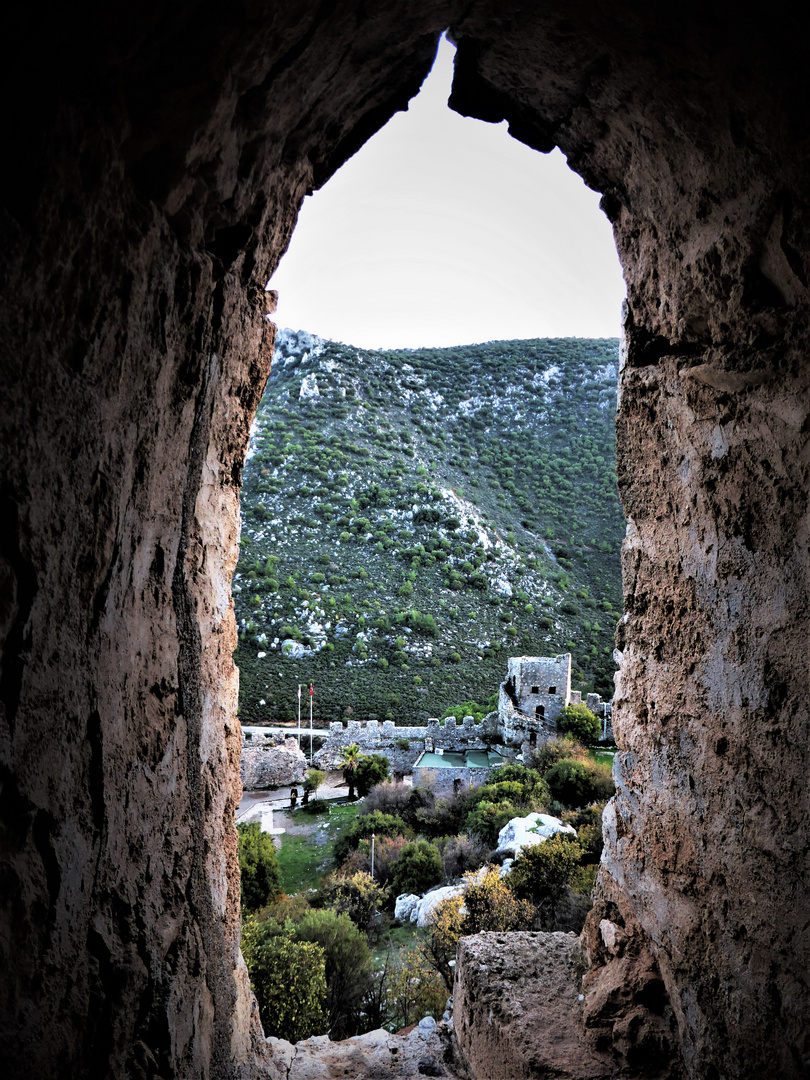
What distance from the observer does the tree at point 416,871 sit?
48.4 feet

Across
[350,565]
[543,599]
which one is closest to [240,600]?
[350,565]

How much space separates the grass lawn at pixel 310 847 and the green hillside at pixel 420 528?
9258 millimetres

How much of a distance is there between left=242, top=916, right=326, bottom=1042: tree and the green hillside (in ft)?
68.9

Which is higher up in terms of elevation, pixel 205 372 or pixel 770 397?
pixel 205 372

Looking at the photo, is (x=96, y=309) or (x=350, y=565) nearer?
(x=96, y=309)

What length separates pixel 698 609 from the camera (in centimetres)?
349

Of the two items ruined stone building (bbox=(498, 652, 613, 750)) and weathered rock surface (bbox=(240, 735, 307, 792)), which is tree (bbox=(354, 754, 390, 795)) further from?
ruined stone building (bbox=(498, 652, 613, 750))

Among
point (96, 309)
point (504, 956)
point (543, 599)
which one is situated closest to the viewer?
point (96, 309)

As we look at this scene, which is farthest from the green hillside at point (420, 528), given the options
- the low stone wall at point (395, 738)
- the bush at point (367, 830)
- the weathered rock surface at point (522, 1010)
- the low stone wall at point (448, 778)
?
the weathered rock surface at point (522, 1010)

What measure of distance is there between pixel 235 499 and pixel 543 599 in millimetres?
35259

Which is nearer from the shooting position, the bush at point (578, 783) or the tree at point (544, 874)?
the tree at point (544, 874)

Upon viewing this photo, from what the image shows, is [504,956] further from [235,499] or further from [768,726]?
[235,499]

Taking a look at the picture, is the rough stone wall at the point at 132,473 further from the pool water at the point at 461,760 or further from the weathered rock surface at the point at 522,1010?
the pool water at the point at 461,760

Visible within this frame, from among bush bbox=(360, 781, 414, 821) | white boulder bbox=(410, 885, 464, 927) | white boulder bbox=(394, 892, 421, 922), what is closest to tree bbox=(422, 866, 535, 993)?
white boulder bbox=(410, 885, 464, 927)
